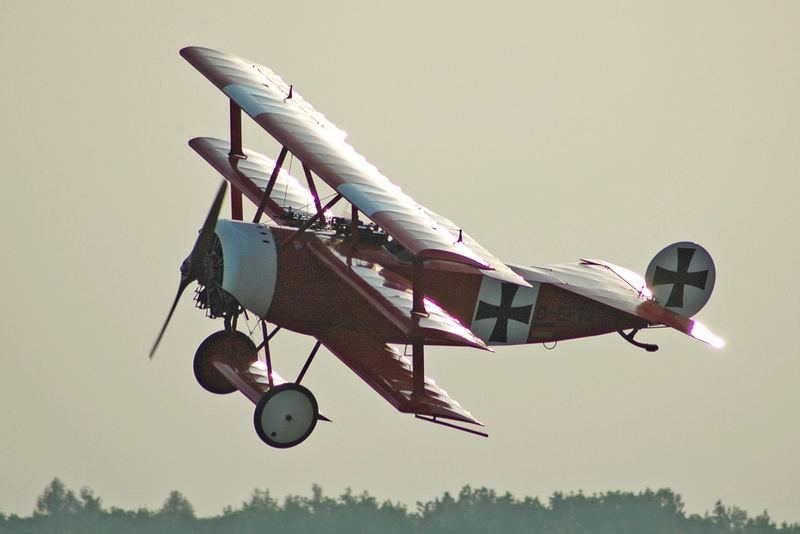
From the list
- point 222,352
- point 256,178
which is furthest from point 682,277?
point 222,352

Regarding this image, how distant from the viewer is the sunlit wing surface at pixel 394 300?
22.3m

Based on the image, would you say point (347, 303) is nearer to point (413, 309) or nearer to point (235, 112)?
point (413, 309)

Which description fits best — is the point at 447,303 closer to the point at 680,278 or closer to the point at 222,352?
the point at 222,352

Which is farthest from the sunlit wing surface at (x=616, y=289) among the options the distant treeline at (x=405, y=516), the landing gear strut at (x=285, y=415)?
the distant treeline at (x=405, y=516)

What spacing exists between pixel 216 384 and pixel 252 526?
34135mm

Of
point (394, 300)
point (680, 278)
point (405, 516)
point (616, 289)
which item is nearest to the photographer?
point (394, 300)

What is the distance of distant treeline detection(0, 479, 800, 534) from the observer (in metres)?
58.3

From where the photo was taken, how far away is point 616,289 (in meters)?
27.0

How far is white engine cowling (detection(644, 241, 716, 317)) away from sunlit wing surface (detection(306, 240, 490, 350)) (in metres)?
4.39

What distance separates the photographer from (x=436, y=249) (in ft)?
70.1

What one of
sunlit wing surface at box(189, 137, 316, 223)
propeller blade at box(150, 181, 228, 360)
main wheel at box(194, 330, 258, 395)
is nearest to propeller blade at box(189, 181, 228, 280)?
propeller blade at box(150, 181, 228, 360)

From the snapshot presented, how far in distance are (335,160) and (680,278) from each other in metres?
6.02

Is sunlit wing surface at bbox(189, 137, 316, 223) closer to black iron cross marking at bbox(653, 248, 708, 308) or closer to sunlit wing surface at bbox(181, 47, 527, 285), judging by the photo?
sunlit wing surface at bbox(181, 47, 527, 285)

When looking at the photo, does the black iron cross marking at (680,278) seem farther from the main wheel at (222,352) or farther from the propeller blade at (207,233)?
the propeller blade at (207,233)
